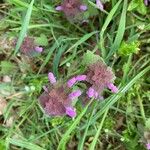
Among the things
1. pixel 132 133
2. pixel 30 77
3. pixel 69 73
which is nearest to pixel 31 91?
pixel 30 77

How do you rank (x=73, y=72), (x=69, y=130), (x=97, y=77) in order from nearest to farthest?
(x=97, y=77) → (x=69, y=130) → (x=73, y=72)

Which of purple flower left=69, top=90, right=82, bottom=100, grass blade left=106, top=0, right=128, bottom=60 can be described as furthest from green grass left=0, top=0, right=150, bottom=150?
purple flower left=69, top=90, right=82, bottom=100

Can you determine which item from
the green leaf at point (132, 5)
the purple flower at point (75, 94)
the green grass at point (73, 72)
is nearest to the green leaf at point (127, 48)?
the green grass at point (73, 72)

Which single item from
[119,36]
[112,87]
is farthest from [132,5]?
[112,87]

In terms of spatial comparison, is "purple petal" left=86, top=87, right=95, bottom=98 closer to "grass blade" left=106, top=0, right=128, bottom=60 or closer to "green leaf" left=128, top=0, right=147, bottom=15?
"grass blade" left=106, top=0, right=128, bottom=60

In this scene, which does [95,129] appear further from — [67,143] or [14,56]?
[14,56]

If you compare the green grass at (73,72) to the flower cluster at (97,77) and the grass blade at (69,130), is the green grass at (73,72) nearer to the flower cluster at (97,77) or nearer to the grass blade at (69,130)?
the grass blade at (69,130)

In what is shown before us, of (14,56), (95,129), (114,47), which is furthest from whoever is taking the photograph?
(14,56)

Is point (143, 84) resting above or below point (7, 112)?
above

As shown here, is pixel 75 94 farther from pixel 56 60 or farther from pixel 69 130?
pixel 56 60
